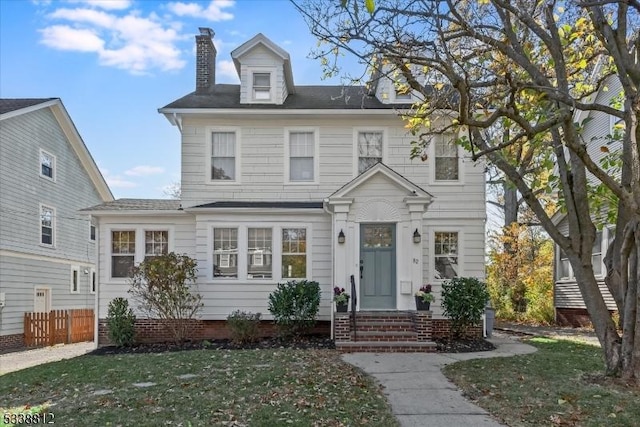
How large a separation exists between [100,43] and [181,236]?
20.4 ft

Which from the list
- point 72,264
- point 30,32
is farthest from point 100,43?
point 72,264

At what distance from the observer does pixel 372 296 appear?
42.1 feet

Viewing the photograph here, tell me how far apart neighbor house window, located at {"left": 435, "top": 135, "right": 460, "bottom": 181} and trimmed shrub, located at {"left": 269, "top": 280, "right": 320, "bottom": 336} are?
4568 millimetres

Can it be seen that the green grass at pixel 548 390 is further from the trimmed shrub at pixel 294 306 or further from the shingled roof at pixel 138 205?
the shingled roof at pixel 138 205

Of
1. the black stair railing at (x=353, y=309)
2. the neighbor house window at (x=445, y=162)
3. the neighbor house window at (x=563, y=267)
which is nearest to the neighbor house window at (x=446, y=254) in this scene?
the neighbor house window at (x=445, y=162)

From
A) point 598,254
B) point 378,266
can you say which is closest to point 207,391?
point 378,266

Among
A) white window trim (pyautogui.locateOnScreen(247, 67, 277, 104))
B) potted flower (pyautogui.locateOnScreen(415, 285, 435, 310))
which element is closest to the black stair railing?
potted flower (pyautogui.locateOnScreen(415, 285, 435, 310))

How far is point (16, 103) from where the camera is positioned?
59.4ft

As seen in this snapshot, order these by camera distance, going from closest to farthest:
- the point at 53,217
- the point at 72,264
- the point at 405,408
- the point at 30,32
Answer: the point at 405,408, the point at 30,32, the point at 53,217, the point at 72,264

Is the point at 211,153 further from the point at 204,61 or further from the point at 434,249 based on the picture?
the point at 434,249

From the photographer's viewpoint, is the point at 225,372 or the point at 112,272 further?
the point at 112,272

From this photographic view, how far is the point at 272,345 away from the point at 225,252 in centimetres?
297

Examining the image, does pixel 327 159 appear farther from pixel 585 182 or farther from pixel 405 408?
pixel 405 408

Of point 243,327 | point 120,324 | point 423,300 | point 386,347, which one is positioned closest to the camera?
point 386,347
